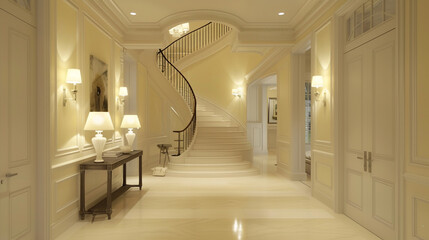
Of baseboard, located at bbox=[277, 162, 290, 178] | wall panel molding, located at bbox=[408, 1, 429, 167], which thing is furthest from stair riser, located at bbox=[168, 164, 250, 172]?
wall panel molding, located at bbox=[408, 1, 429, 167]

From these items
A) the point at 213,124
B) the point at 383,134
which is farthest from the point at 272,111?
the point at 383,134

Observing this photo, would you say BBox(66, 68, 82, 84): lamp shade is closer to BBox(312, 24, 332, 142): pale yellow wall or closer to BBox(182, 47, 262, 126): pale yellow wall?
BBox(312, 24, 332, 142): pale yellow wall

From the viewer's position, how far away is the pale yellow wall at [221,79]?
1188 cm

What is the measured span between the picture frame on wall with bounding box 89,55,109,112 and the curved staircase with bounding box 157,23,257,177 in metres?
3.14

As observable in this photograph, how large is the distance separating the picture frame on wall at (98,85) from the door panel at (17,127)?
4.62ft

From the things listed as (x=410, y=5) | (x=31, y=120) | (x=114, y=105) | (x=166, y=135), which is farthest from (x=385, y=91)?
(x=166, y=135)

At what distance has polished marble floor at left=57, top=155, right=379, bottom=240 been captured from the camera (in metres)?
3.84

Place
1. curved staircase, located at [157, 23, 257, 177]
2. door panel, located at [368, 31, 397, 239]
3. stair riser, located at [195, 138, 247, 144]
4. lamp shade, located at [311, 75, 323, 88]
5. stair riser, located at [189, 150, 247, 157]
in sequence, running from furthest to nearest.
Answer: stair riser, located at [195, 138, 247, 144] < stair riser, located at [189, 150, 247, 157] < curved staircase, located at [157, 23, 257, 177] < lamp shade, located at [311, 75, 323, 88] < door panel, located at [368, 31, 397, 239]

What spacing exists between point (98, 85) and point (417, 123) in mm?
4563

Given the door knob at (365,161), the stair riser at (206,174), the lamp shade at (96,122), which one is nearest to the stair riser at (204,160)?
the stair riser at (206,174)

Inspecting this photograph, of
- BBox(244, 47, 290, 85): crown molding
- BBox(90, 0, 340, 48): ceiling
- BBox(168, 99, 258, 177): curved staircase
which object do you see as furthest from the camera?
BBox(168, 99, 258, 177): curved staircase

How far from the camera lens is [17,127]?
3.16 meters

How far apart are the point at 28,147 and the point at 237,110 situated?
9.04m

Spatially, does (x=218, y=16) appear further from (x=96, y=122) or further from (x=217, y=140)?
(x=217, y=140)
